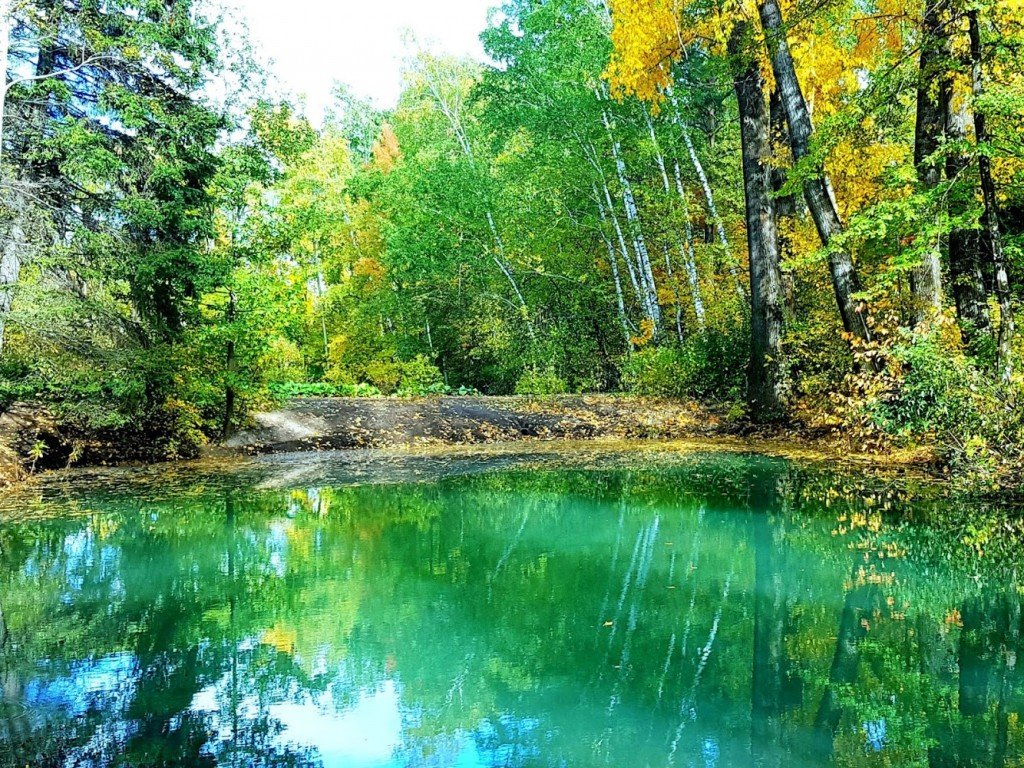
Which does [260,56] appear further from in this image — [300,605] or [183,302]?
[300,605]

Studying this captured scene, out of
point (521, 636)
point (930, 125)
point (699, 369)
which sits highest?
point (930, 125)

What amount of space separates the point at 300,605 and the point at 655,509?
4.06 meters

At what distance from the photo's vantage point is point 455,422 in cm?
1450

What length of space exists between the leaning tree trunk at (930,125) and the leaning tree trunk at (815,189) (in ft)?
3.18

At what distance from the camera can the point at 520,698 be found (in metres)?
3.37

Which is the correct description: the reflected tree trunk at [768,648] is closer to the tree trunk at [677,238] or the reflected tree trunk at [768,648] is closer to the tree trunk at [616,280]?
the tree trunk at [677,238]

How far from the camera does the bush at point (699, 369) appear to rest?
565 inches

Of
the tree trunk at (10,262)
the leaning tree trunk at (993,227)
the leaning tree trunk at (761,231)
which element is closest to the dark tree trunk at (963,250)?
the leaning tree trunk at (993,227)

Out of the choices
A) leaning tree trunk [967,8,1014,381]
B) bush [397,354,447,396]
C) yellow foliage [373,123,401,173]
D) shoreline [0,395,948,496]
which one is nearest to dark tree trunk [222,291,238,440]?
shoreline [0,395,948,496]

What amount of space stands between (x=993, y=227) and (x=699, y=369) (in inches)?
305

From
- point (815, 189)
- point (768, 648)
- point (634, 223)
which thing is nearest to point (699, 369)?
point (634, 223)

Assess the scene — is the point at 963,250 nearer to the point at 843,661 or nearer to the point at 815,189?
the point at 815,189

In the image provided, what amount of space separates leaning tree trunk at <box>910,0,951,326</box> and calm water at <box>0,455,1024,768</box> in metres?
2.69

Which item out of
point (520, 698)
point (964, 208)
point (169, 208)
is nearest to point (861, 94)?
point (964, 208)
